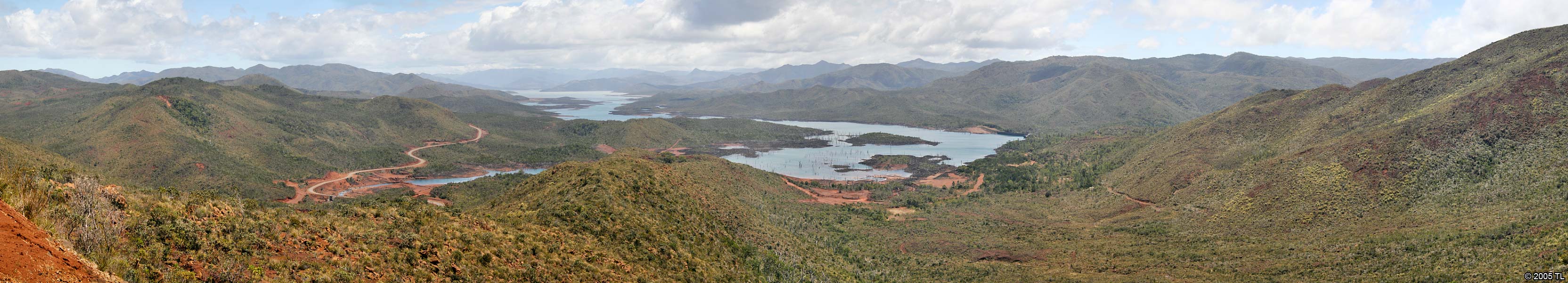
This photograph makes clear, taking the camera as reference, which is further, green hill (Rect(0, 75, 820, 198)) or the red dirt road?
green hill (Rect(0, 75, 820, 198))

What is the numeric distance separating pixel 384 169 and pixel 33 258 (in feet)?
429

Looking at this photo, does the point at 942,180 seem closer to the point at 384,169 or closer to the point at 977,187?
the point at 977,187

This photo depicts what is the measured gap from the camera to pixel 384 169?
129 meters

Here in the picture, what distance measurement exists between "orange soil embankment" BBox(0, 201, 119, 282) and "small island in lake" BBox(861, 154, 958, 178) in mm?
126509

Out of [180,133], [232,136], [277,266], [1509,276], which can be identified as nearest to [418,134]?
[232,136]

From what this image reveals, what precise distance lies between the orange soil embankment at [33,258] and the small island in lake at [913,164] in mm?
126509

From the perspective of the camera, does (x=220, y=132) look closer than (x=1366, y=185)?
No

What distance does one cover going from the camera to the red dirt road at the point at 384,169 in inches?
3757

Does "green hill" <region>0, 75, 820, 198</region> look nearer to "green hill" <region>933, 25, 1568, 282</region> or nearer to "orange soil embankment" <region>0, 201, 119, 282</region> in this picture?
"orange soil embankment" <region>0, 201, 119, 282</region>

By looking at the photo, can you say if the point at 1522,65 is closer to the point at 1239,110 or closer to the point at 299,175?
the point at 1239,110

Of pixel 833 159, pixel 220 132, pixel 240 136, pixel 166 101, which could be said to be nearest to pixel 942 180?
pixel 833 159

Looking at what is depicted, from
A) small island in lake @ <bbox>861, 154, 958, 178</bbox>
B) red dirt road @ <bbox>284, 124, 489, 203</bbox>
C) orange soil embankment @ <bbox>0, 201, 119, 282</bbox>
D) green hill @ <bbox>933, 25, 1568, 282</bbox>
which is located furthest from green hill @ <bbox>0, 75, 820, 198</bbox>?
green hill @ <bbox>933, 25, 1568, 282</bbox>

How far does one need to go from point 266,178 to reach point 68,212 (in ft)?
340

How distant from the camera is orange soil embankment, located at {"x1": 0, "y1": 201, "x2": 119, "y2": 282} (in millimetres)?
11781
